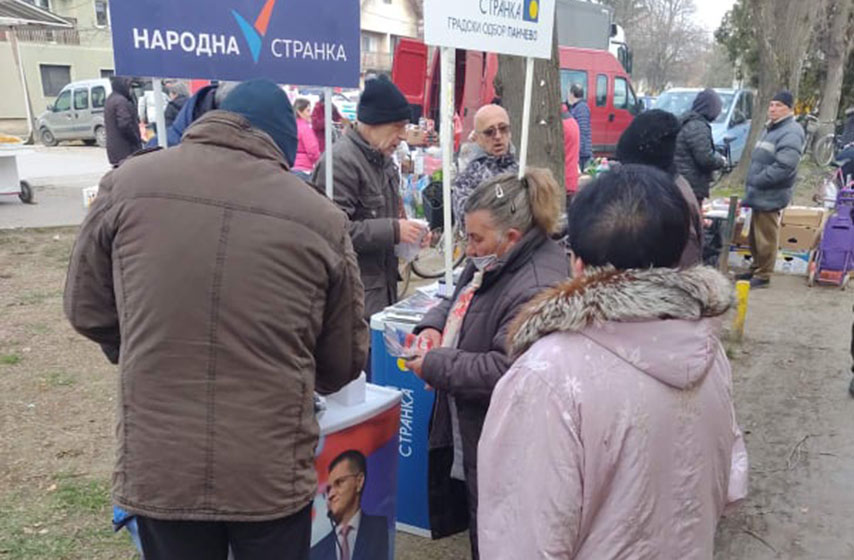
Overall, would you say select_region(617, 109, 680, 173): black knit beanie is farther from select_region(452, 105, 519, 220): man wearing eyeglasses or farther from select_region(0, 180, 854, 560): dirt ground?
select_region(0, 180, 854, 560): dirt ground

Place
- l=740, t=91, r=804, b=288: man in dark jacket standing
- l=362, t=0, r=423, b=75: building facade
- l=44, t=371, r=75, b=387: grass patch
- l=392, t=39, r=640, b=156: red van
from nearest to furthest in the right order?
1. l=44, t=371, r=75, b=387: grass patch
2. l=740, t=91, r=804, b=288: man in dark jacket standing
3. l=392, t=39, r=640, b=156: red van
4. l=362, t=0, r=423, b=75: building facade

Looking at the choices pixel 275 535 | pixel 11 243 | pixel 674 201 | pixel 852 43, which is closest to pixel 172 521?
pixel 275 535

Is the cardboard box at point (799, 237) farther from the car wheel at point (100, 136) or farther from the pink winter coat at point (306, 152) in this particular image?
the car wheel at point (100, 136)

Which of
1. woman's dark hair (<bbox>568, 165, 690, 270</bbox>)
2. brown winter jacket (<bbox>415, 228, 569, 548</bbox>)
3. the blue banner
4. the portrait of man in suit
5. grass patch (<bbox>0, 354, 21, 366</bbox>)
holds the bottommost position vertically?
grass patch (<bbox>0, 354, 21, 366</bbox>)

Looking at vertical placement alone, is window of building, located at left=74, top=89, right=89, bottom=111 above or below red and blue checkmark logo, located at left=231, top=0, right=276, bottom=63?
below

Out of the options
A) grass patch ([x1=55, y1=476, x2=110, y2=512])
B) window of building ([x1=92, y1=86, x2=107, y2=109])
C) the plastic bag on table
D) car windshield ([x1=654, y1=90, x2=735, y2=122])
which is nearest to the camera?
the plastic bag on table

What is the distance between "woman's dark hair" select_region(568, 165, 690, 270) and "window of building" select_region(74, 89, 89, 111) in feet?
75.4

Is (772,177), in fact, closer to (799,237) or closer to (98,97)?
(799,237)

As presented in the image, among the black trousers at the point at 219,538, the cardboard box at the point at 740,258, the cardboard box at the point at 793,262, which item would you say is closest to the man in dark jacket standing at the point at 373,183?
the black trousers at the point at 219,538

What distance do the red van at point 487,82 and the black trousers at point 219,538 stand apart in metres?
9.06

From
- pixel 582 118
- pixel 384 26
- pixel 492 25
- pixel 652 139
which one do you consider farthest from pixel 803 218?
pixel 384 26

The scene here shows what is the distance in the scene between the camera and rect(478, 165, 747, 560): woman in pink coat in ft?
4.38

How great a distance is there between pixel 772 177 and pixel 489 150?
419 cm

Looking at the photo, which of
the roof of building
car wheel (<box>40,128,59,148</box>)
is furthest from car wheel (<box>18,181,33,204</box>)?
car wheel (<box>40,128,59,148</box>)
